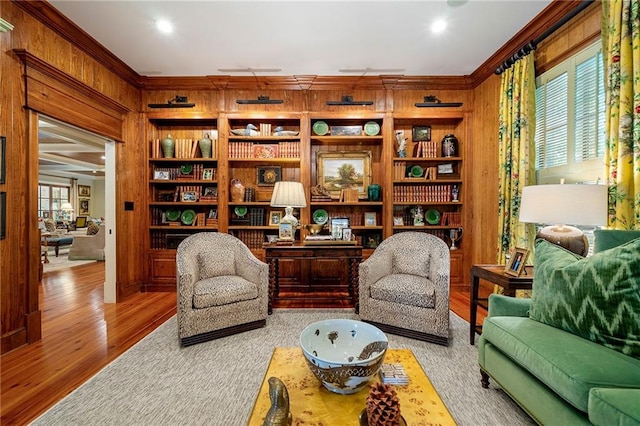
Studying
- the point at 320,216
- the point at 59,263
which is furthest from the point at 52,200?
the point at 320,216

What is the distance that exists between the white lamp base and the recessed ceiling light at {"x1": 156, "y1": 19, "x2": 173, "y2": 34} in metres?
3.79

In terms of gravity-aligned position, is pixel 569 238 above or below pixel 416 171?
below

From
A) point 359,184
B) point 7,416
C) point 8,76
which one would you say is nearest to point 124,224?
point 8,76

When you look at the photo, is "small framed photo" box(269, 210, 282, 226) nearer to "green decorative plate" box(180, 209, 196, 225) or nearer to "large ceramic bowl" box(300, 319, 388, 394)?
"green decorative plate" box(180, 209, 196, 225)

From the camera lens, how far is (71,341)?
2514mm

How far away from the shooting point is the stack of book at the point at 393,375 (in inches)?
48.3

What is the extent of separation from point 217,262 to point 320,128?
92.5 inches

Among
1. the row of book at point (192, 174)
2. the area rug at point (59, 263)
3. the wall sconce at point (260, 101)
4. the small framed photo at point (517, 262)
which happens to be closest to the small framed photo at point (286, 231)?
the row of book at point (192, 174)

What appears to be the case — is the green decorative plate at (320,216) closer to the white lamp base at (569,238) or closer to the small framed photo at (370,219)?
the small framed photo at (370,219)

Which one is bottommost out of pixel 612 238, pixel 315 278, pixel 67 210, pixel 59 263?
pixel 59 263

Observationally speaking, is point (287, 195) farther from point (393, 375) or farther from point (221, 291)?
point (393, 375)

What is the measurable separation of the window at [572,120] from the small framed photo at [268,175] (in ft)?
10.2

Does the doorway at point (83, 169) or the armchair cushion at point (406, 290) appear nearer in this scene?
the armchair cushion at point (406, 290)

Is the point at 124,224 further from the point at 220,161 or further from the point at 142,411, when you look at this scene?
the point at 142,411
